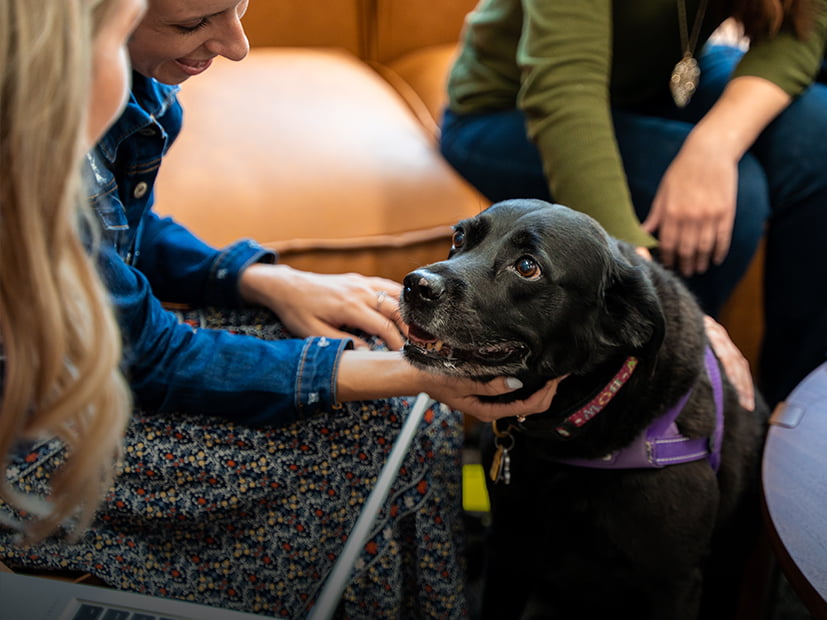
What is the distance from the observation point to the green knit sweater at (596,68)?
1.17 meters

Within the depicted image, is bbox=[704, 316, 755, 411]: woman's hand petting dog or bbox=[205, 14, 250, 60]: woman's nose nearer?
bbox=[205, 14, 250, 60]: woman's nose

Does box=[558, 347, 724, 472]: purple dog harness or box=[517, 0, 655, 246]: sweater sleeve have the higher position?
box=[517, 0, 655, 246]: sweater sleeve

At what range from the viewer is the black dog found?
2.78ft

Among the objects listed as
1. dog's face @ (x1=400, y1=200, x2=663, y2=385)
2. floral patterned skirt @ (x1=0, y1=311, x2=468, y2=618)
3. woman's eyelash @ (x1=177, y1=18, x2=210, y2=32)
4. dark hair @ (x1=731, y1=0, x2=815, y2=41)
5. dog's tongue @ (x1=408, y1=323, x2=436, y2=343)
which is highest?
woman's eyelash @ (x1=177, y1=18, x2=210, y2=32)

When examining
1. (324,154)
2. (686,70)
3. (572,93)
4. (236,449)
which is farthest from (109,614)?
(686,70)

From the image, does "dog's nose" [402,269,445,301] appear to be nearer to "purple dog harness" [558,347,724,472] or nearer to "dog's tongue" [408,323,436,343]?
"dog's tongue" [408,323,436,343]

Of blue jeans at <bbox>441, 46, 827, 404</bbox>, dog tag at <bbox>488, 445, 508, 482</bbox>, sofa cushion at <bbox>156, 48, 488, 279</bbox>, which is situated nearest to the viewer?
dog tag at <bbox>488, 445, 508, 482</bbox>

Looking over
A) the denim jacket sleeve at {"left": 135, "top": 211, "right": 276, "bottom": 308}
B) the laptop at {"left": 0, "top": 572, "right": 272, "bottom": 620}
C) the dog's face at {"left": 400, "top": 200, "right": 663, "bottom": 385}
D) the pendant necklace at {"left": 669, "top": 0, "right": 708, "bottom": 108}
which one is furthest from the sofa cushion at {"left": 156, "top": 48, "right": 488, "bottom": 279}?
the laptop at {"left": 0, "top": 572, "right": 272, "bottom": 620}

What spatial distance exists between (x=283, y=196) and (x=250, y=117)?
27cm

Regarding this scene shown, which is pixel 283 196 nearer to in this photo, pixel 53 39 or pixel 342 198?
pixel 342 198

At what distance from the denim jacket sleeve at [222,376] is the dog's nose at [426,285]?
15 cm

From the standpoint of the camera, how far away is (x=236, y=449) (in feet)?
3.00

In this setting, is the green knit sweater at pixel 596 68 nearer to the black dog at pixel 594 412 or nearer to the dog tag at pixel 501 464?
the black dog at pixel 594 412

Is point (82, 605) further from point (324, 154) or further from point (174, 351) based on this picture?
point (324, 154)
